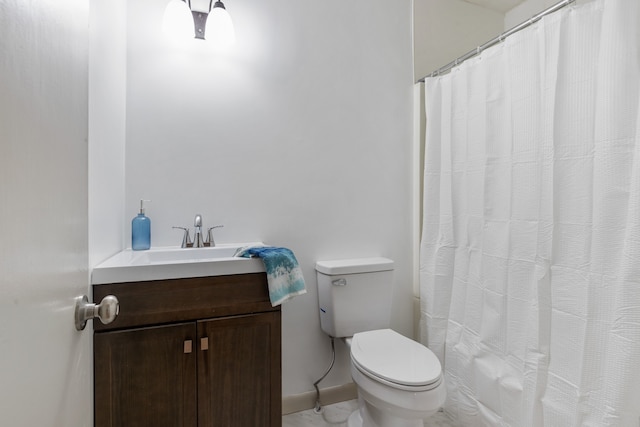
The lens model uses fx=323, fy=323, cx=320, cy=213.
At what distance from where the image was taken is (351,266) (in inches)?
67.4

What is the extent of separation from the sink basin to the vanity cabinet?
0.08 ft

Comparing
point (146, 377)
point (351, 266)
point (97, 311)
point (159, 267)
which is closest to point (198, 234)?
point (159, 267)

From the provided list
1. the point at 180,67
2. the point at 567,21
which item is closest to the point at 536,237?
the point at 567,21

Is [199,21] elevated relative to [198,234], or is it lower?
elevated

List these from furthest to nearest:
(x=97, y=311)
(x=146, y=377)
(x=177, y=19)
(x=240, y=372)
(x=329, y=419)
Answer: (x=329, y=419), (x=177, y=19), (x=240, y=372), (x=146, y=377), (x=97, y=311)

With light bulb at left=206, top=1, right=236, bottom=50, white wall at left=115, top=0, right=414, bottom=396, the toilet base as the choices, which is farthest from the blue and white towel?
light bulb at left=206, top=1, right=236, bottom=50

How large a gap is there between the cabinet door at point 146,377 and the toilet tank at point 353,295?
0.72 m

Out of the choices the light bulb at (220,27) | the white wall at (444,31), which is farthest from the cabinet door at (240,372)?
the white wall at (444,31)

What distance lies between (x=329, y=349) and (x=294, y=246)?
2.08ft

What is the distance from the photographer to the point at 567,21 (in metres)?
1.19

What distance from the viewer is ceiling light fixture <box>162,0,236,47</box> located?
1516mm

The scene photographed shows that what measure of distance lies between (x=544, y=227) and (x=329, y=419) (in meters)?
1.39

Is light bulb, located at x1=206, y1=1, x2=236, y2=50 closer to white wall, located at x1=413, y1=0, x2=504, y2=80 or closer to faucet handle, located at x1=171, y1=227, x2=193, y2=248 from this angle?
faucet handle, located at x1=171, y1=227, x2=193, y2=248

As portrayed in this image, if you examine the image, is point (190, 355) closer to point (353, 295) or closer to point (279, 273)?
point (279, 273)
